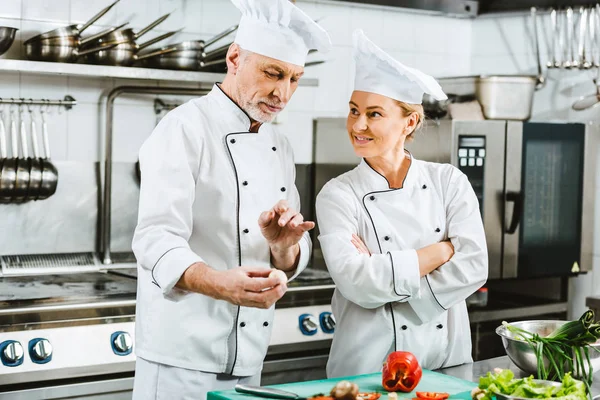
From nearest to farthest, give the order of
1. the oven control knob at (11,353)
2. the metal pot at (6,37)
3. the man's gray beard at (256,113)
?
the man's gray beard at (256,113), the oven control knob at (11,353), the metal pot at (6,37)

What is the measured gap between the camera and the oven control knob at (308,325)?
10.9 ft

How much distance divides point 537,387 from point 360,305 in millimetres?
688

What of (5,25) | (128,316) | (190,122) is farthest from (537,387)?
(5,25)

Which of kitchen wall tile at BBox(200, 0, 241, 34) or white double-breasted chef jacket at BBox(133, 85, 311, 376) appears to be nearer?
white double-breasted chef jacket at BBox(133, 85, 311, 376)

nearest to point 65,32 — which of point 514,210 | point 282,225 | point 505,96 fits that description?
point 282,225

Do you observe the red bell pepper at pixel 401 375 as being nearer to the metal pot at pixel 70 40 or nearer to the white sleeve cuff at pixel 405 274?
the white sleeve cuff at pixel 405 274

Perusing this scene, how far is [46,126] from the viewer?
350 cm

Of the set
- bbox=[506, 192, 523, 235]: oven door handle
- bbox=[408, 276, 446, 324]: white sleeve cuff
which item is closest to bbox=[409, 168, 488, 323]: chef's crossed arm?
bbox=[408, 276, 446, 324]: white sleeve cuff

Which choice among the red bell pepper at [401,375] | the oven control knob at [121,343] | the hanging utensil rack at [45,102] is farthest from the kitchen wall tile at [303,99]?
the red bell pepper at [401,375]

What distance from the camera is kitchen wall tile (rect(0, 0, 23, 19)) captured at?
3.39 metres

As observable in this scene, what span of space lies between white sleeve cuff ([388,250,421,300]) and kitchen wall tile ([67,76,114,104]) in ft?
5.84

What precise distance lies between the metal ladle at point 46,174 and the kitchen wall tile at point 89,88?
16 centimetres

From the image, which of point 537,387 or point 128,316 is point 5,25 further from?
point 537,387

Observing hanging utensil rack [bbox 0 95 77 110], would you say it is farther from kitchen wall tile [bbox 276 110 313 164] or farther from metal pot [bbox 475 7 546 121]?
metal pot [bbox 475 7 546 121]
